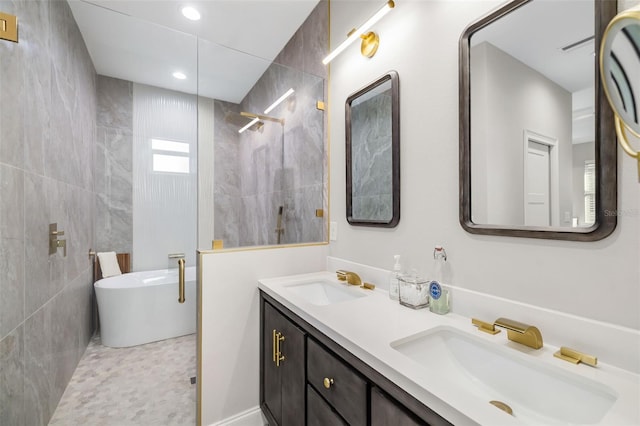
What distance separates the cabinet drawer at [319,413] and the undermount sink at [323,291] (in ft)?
1.63

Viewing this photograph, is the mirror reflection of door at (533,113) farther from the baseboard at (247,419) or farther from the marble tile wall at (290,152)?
the baseboard at (247,419)

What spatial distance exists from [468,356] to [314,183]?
1336mm

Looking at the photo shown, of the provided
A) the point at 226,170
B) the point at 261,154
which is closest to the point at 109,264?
the point at 226,170

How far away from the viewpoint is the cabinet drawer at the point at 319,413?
2.87 ft

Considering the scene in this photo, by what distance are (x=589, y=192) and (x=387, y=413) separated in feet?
2.66

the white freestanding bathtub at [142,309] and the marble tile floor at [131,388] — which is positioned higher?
the white freestanding bathtub at [142,309]

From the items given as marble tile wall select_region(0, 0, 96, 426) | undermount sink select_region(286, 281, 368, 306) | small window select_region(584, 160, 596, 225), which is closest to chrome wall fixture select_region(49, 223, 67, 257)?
marble tile wall select_region(0, 0, 96, 426)

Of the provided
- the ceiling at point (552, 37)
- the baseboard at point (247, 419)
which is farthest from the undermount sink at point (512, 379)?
the baseboard at point (247, 419)

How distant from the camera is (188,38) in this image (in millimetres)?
1681

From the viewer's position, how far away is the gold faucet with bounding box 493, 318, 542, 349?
0.76 m

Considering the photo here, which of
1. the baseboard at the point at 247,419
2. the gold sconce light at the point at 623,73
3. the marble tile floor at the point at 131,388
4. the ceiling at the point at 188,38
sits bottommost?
the marble tile floor at the point at 131,388

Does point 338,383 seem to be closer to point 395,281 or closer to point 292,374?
point 292,374

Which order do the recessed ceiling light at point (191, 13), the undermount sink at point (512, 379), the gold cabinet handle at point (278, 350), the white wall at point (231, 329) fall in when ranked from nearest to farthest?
the undermount sink at point (512, 379), the gold cabinet handle at point (278, 350), the white wall at point (231, 329), the recessed ceiling light at point (191, 13)

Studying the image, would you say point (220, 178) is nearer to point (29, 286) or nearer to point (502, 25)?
point (29, 286)
